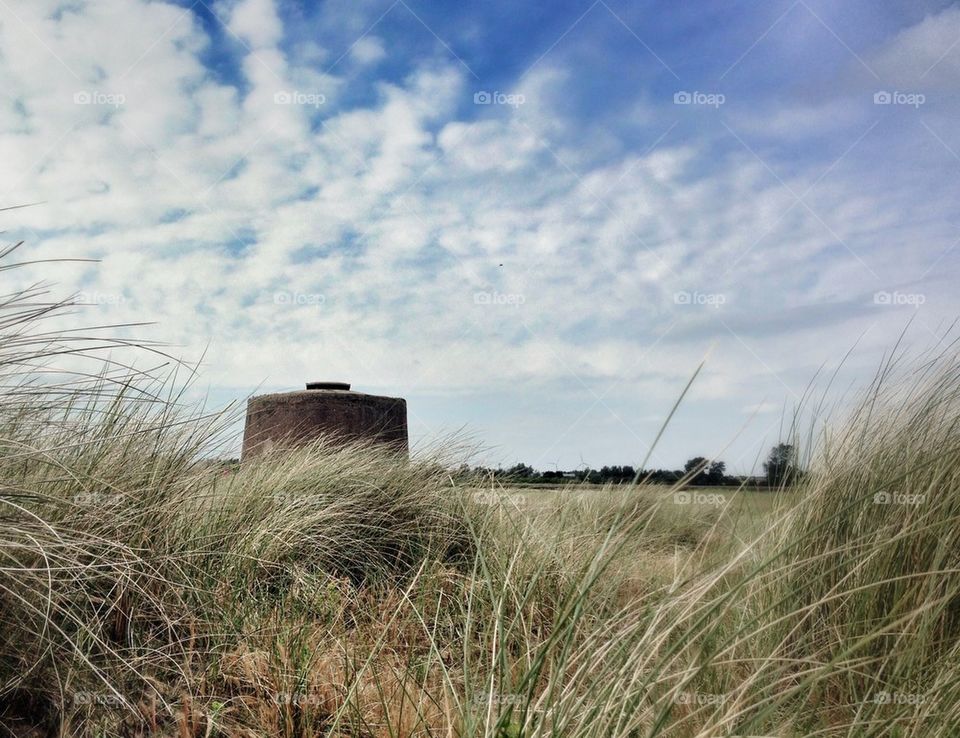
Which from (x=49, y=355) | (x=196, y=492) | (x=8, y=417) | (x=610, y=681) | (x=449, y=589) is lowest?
(x=449, y=589)

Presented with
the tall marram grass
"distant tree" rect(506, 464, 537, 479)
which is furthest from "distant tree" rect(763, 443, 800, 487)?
"distant tree" rect(506, 464, 537, 479)

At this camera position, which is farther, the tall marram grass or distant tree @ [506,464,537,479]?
distant tree @ [506,464,537,479]

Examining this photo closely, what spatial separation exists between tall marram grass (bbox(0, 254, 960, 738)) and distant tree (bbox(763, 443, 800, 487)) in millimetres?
91

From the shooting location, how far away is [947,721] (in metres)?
1.65

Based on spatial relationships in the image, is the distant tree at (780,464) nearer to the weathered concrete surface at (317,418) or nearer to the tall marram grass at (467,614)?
the tall marram grass at (467,614)

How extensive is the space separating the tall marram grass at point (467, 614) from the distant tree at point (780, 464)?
3.6 inches

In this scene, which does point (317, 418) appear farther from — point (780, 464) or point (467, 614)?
point (467, 614)

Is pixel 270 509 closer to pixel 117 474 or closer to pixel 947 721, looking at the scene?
pixel 117 474

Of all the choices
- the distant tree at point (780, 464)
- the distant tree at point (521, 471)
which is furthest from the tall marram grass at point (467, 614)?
the distant tree at point (521, 471)

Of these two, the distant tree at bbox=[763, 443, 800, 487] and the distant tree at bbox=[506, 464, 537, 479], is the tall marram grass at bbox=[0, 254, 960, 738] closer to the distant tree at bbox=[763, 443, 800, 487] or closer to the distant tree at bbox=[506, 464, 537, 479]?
the distant tree at bbox=[763, 443, 800, 487]

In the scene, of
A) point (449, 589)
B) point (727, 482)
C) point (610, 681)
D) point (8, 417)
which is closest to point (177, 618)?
point (8, 417)

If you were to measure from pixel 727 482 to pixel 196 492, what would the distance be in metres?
2.12

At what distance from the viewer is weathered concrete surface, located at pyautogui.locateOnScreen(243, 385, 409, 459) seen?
6.43 m

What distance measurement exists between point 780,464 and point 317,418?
437cm
